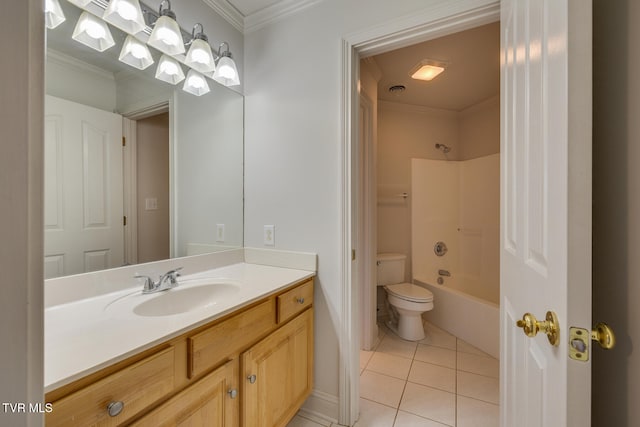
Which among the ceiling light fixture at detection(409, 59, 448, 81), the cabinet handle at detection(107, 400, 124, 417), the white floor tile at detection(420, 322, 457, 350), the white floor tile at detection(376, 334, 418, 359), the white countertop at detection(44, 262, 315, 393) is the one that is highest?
the ceiling light fixture at detection(409, 59, 448, 81)

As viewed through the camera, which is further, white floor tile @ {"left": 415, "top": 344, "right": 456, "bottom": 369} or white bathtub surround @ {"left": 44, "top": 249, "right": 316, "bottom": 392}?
white floor tile @ {"left": 415, "top": 344, "right": 456, "bottom": 369}

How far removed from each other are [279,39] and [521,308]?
1764 millimetres

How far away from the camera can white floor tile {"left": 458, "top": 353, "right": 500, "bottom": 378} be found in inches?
73.9

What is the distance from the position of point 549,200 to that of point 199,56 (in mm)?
1587

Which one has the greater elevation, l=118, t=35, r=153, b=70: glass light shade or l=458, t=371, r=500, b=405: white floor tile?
l=118, t=35, r=153, b=70: glass light shade

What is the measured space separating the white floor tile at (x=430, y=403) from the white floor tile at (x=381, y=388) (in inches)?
1.8

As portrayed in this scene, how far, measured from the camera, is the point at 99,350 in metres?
0.65

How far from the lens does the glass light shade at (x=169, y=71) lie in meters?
1.30

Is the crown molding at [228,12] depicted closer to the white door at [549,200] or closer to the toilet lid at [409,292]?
the white door at [549,200]

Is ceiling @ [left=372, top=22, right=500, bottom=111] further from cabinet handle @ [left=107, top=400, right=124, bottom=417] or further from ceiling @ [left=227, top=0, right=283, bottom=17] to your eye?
cabinet handle @ [left=107, top=400, right=124, bottom=417]

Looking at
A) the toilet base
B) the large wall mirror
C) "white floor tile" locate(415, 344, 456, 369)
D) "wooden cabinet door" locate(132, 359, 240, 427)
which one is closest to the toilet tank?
the toilet base

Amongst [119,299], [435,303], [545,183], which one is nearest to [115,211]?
[119,299]

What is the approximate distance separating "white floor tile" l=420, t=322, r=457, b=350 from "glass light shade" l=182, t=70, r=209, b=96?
2.54 m

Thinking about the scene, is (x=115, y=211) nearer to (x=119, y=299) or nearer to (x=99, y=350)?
(x=119, y=299)
